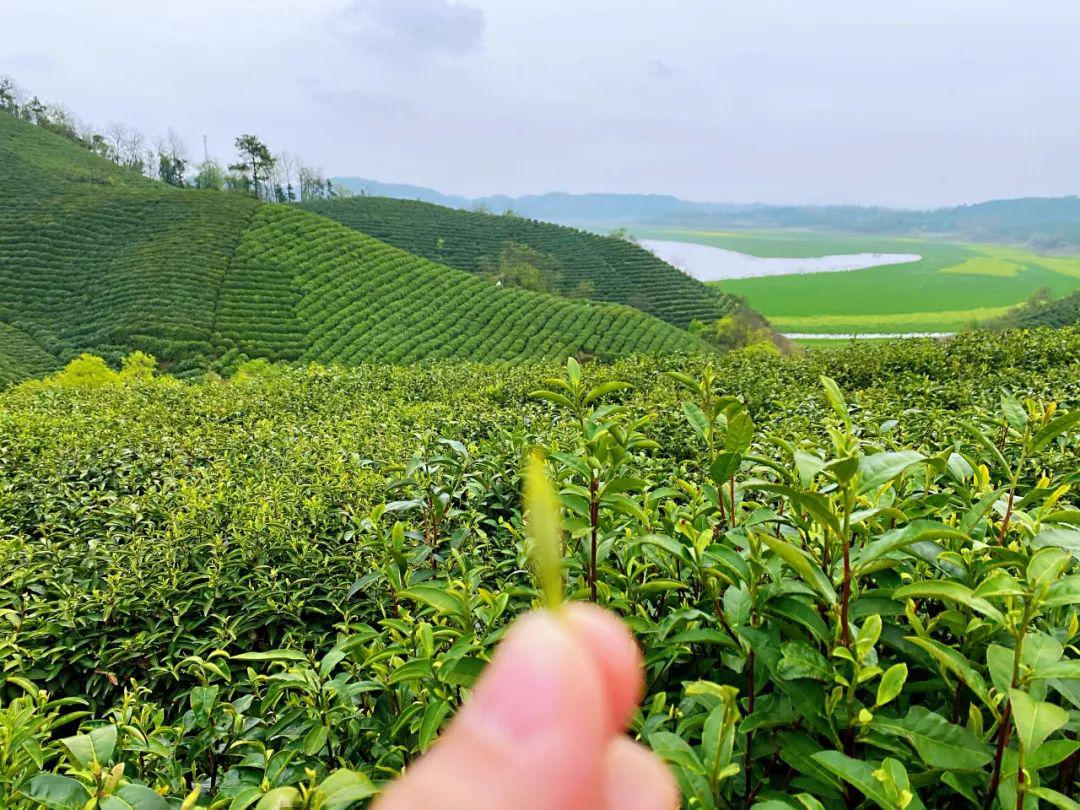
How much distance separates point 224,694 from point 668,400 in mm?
2759

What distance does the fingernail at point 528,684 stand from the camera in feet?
1.12

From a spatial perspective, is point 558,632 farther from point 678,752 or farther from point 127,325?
point 127,325

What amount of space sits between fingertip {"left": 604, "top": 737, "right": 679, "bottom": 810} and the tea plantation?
0.40m

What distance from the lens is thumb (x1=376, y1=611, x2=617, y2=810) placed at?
336mm

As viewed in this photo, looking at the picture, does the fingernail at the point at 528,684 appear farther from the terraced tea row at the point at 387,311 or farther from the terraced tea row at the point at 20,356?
the terraced tea row at the point at 20,356

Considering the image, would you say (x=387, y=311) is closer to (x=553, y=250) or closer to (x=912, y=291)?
(x=553, y=250)

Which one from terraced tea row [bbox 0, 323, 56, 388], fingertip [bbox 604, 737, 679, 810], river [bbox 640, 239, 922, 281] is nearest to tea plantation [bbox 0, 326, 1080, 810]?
fingertip [bbox 604, 737, 679, 810]

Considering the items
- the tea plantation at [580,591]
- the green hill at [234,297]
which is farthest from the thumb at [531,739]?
the green hill at [234,297]

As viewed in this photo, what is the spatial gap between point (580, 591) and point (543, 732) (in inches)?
35.5


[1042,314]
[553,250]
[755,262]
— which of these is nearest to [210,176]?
[553,250]

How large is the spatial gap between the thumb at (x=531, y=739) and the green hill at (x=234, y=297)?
31.3 m

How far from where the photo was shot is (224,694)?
1819 millimetres

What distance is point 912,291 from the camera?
268 feet

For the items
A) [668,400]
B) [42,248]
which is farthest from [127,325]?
[668,400]
